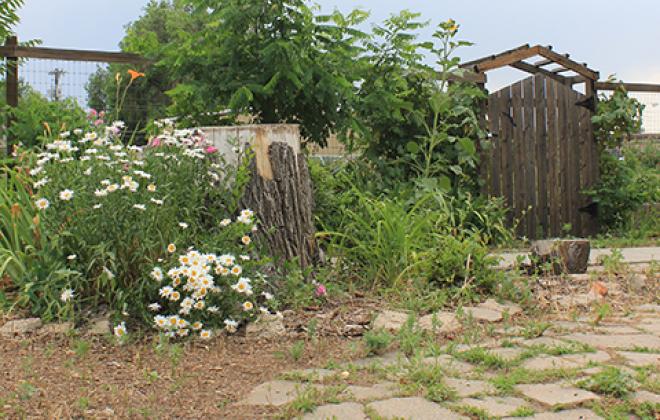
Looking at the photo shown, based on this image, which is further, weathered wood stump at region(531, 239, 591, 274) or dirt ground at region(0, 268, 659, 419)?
weathered wood stump at region(531, 239, 591, 274)

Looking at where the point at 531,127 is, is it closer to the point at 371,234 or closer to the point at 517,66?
the point at 517,66

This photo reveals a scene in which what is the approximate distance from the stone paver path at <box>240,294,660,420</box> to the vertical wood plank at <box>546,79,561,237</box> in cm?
513

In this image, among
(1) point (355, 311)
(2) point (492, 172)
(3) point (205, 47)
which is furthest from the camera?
(2) point (492, 172)

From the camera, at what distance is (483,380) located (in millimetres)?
3154

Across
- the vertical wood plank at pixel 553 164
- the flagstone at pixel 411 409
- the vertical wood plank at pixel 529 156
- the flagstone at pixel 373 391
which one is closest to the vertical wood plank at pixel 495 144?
the vertical wood plank at pixel 529 156

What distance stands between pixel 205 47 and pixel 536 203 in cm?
478

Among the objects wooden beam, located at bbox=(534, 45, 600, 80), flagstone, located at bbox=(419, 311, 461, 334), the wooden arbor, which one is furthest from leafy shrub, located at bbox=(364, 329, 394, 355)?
wooden beam, located at bbox=(534, 45, 600, 80)

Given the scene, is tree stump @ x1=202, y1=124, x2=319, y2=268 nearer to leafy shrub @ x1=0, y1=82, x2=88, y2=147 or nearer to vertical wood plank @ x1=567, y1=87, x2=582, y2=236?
leafy shrub @ x1=0, y1=82, x2=88, y2=147

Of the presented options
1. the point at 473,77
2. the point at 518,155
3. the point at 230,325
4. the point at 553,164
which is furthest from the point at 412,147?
the point at 230,325

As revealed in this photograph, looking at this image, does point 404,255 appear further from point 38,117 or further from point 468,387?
point 38,117

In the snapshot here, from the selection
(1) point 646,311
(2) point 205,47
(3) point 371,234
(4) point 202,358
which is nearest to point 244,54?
(2) point 205,47

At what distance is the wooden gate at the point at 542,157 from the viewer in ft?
28.3

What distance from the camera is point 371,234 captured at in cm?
517

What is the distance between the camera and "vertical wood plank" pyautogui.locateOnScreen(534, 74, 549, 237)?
892cm
